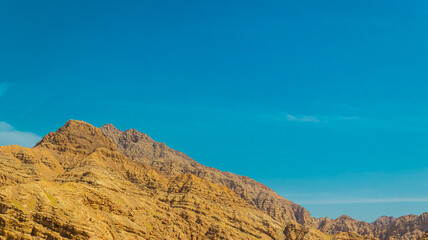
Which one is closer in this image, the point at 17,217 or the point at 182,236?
the point at 17,217

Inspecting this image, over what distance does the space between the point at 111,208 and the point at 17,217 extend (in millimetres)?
67489

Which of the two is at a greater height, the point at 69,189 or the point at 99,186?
the point at 99,186

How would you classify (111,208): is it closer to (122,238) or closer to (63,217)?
(122,238)

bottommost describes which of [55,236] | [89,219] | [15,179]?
[55,236]

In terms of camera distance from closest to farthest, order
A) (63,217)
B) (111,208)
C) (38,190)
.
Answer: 1. (63,217)
2. (38,190)
3. (111,208)

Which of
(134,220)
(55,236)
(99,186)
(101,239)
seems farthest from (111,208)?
(55,236)

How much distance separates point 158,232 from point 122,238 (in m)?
51.8

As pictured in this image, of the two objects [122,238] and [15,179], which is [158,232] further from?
[15,179]

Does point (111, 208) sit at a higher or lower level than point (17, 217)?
higher

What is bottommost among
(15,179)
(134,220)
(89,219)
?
(89,219)


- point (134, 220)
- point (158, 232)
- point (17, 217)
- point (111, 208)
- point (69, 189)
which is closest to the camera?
point (17, 217)

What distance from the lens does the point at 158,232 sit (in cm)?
17625

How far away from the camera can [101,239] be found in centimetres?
9838

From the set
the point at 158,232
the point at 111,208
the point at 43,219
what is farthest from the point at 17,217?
the point at 158,232
